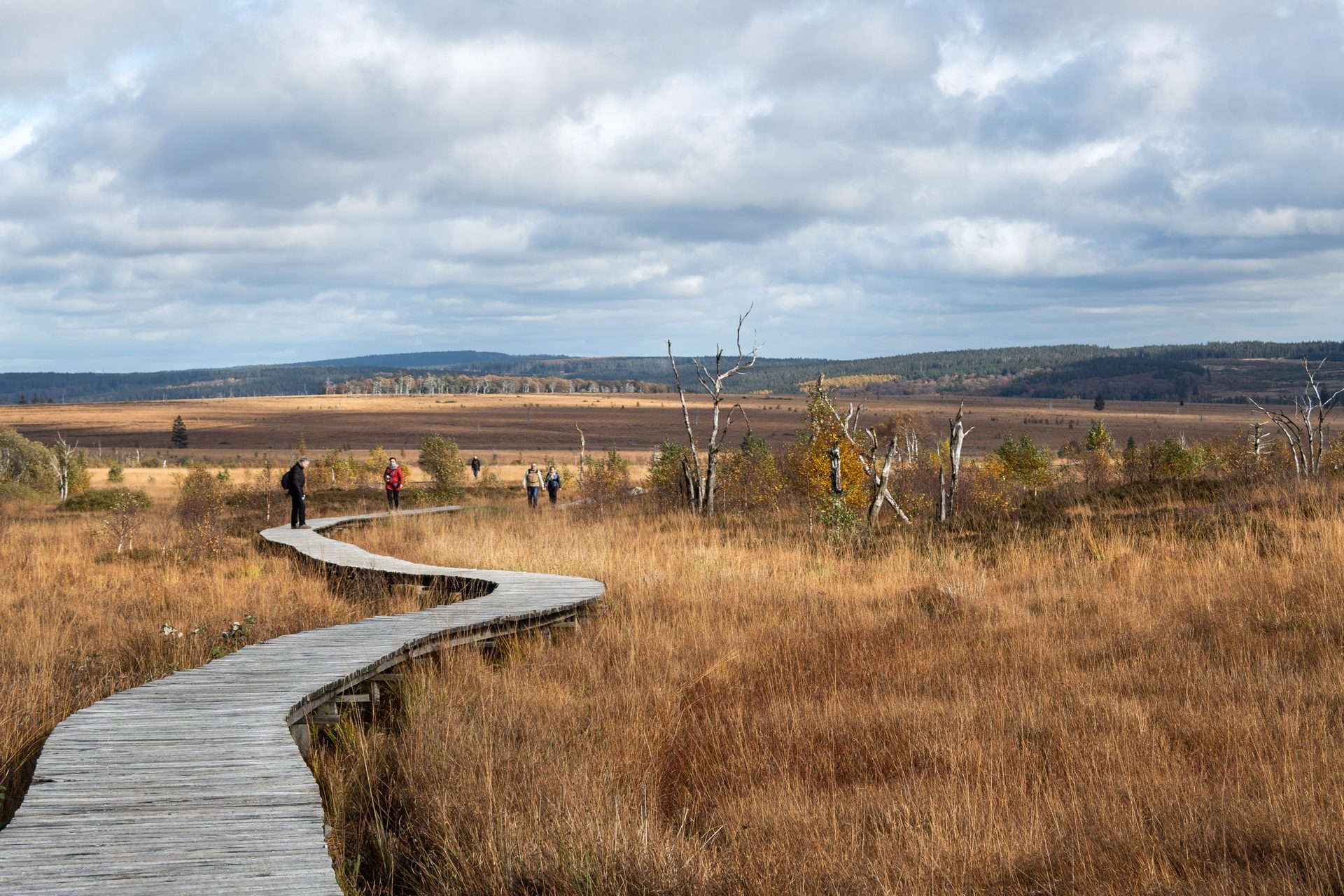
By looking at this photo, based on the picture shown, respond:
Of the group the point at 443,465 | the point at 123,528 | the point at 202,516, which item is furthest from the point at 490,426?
the point at 123,528

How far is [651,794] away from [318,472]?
52.7 metres

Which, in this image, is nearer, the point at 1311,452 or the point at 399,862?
the point at 399,862

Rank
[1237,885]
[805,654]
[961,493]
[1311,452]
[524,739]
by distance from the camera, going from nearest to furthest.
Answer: [1237,885]
[524,739]
[805,654]
[1311,452]
[961,493]

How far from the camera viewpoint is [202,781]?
506 centimetres

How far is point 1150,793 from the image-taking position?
5316mm

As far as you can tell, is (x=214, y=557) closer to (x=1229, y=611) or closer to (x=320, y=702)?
(x=320, y=702)

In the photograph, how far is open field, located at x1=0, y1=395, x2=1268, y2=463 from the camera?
444ft

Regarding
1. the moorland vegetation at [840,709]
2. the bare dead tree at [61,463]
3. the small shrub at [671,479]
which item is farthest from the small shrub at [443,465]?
the moorland vegetation at [840,709]

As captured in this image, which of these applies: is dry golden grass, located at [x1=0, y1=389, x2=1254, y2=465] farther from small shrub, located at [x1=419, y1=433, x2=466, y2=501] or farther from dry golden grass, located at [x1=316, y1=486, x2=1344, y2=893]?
dry golden grass, located at [x1=316, y1=486, x2=1344, y2=893]

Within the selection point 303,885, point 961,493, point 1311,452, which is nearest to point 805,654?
point 303,885

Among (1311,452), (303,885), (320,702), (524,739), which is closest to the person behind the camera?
(303,885)

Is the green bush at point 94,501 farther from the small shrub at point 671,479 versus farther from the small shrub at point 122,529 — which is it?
the small shrub at point 671,479

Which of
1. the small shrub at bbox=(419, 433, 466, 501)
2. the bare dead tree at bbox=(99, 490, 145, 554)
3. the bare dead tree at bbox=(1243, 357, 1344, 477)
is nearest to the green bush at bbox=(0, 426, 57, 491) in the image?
the small shrub at bbox=(419, 433, 466, 501)

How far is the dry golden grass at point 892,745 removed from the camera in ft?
14.8
